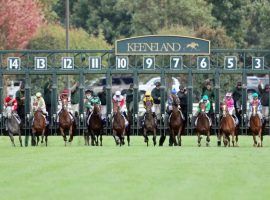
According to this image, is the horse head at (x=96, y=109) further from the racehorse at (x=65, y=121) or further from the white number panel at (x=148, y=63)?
the white number panel at (x=148, y=63)

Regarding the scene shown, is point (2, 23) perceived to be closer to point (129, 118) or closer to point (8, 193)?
point (129, 118)

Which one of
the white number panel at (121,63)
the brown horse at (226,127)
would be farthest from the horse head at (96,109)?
the white number panel at (121,63)

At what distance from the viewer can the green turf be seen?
922 inches

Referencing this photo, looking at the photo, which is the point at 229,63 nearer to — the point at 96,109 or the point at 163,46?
the point at 163,46

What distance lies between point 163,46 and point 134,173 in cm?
2021

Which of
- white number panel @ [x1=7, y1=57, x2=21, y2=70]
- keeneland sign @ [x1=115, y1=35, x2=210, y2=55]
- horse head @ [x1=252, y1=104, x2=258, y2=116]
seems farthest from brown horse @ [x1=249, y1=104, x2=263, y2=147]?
white number panel @ [x1=7, y1=57, x2=21, y2=70]

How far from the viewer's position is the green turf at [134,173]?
76.8 ft

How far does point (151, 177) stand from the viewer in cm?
2683

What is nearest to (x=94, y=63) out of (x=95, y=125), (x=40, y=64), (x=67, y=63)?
(x=67, y=63)

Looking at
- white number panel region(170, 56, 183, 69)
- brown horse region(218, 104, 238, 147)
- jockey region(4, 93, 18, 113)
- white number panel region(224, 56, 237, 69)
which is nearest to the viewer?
brown horse region(218, 104, 238, 147)

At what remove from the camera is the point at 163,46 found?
47.8 m

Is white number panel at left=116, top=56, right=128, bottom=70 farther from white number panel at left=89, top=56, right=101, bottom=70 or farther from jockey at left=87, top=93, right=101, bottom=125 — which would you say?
jockey at left=87, top=93, right=101, bottom=125

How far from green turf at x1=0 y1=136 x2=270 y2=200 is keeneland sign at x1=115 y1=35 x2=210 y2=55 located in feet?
30.1

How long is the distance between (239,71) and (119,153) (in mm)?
12710
